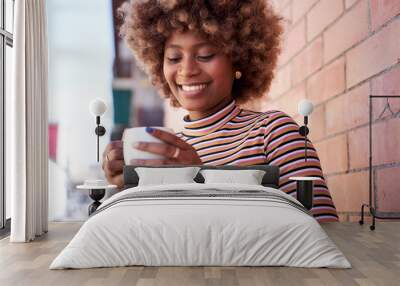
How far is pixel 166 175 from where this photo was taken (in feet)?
14.4

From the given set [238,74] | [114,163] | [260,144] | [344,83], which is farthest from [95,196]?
[344,83]

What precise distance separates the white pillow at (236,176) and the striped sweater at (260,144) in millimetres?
289

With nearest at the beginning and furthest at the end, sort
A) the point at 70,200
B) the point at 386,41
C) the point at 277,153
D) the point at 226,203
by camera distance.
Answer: the point at 226,203, the point at 386,41, the point at 277,153, the point at 70,200

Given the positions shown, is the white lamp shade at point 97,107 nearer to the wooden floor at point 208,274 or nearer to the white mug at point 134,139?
the white mug at point 134,139

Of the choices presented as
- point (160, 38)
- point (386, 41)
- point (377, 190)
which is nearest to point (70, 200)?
point (160, 38)

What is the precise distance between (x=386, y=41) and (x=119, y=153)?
2481mm

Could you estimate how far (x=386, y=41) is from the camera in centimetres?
400

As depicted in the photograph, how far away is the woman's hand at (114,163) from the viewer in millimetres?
4859

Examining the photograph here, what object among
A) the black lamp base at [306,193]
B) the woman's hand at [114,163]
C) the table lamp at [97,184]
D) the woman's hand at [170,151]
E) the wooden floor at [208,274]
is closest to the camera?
the wooden floor at [208,274]

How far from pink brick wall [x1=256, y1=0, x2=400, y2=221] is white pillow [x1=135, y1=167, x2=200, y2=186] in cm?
94

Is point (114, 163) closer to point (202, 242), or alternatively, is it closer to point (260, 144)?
point (260, 144)

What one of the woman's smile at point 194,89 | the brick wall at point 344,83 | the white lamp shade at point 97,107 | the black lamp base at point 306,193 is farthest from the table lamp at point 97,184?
the black lamp base at point 306,193

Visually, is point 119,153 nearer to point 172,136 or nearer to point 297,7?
point 172,136

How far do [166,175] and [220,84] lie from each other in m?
0.98
